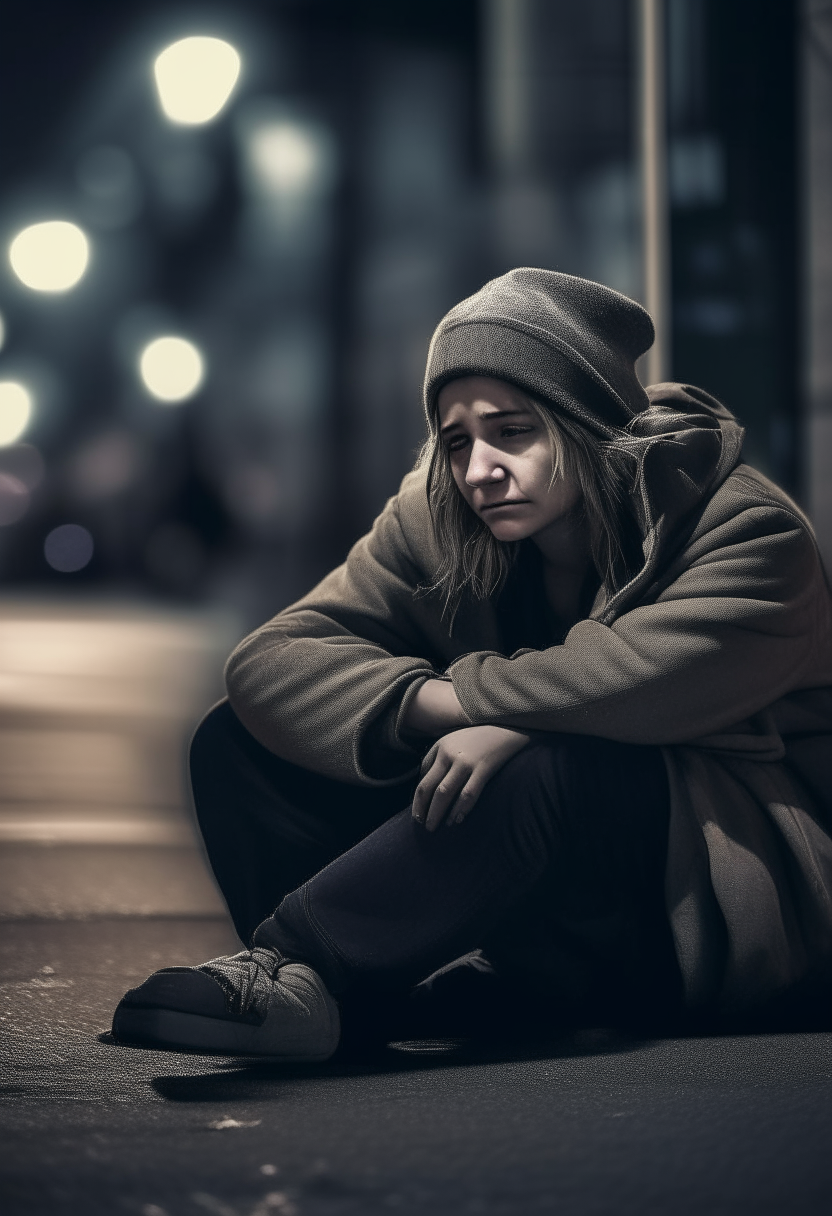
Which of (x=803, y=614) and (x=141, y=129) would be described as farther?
(x=141, y=129)

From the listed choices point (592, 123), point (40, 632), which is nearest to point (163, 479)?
point (40, 632)

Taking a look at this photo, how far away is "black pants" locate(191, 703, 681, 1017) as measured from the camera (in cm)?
277

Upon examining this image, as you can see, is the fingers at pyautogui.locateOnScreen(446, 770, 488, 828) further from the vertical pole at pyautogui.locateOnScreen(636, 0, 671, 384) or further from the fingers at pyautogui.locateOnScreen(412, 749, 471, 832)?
the vertical pole at pyautogui.locateOnScreen(636, 0, 671, 384)

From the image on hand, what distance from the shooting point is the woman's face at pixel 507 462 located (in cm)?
300

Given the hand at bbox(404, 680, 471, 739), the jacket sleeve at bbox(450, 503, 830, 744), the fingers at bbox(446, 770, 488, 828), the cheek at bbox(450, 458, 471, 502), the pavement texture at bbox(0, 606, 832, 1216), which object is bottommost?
the pavement texture at bbox(0, 606, 832, 1216)

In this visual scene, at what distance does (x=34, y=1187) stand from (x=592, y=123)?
24.5ft

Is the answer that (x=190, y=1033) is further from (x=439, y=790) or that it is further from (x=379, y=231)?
(x=379, y=231)

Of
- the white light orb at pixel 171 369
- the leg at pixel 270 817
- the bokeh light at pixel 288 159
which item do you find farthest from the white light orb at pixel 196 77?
the white light orb at pixel 171 369

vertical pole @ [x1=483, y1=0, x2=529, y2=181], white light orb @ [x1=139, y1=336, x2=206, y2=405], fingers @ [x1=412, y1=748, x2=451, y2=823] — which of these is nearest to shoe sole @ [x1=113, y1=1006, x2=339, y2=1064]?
fingers @ [x1=412, y1=748, x2=451, y2=823]

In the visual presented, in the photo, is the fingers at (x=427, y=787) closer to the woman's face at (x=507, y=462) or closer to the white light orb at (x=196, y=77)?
the woman's face at (x=507, y=462)

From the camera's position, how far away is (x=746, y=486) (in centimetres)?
297

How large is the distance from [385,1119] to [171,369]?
27.3 metres

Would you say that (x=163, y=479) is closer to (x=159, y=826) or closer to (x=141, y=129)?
(x=141, y=129)

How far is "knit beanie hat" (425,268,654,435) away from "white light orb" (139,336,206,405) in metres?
25.4
